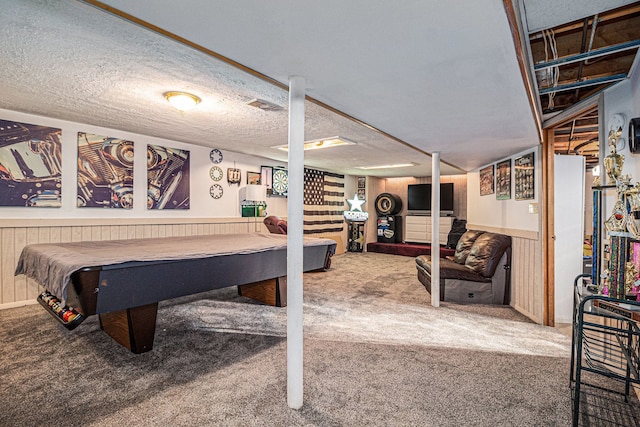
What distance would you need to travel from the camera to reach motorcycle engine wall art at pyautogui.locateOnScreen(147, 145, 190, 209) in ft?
15.0

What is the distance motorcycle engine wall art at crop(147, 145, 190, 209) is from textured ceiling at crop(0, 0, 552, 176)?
0.99 meters

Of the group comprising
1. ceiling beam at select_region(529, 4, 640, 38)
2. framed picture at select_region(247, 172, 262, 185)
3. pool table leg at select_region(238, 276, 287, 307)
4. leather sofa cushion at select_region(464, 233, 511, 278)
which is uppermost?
ceiling beam at select_region(529, 4, 640, 38)

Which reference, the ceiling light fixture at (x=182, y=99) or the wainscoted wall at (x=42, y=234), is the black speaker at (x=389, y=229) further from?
the ceiling light fixture at (x=182, y=99)

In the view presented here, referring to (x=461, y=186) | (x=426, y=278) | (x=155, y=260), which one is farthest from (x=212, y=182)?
(x=461, y=186)

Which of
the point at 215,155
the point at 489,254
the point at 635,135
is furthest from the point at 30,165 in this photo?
the point at 489,254

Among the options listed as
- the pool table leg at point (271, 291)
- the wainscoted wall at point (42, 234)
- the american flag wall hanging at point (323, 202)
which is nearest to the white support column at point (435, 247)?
the pool table leg at point (271, 291)

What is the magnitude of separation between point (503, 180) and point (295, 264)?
3.91 m

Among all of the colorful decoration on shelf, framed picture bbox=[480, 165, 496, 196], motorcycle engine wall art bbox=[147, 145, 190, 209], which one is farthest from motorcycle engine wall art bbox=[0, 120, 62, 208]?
framed picture bbox=[480, 165, 496, 196]

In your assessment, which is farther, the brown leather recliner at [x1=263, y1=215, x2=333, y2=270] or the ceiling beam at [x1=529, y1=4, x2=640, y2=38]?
the brown leather recliner at [x1=263, y1=215, x2=333, y2=270]

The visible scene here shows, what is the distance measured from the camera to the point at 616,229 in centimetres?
174

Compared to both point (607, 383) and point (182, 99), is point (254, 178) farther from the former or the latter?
point (607, 383)

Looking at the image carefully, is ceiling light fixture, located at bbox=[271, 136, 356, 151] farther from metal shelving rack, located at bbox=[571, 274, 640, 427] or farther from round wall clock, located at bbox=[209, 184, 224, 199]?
metal shelving rack, located at bbox=[571, 274, 640, 427]

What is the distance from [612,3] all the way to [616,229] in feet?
3.85

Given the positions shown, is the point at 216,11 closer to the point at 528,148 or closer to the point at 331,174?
the point at 528,148
